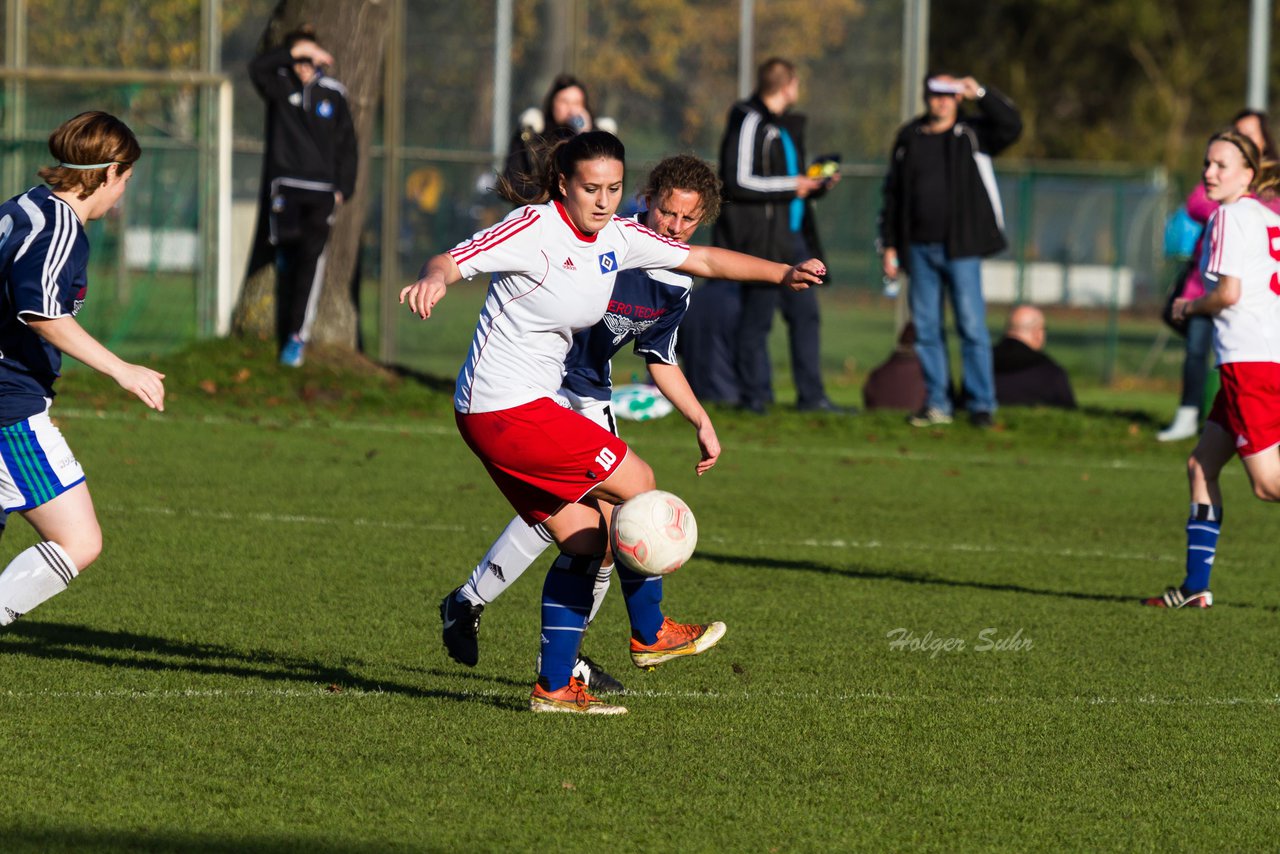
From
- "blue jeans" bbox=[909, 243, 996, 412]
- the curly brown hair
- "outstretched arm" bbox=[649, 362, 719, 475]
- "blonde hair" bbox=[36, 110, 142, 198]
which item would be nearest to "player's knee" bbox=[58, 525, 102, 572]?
"blonde hair" bbox=[36, 110, 142, 198]

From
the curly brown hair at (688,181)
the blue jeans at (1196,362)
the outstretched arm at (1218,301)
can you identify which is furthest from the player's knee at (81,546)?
the blue jeans at (1196,362)

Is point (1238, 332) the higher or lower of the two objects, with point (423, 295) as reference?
lower

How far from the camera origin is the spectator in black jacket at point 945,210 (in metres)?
13.0

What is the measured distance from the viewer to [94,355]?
5.41m

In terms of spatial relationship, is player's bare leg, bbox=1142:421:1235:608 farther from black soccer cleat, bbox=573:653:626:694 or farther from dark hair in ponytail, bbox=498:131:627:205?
dark hair in ponytail, bbox=498:131:627:205

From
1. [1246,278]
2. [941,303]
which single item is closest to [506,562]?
[1246,278]

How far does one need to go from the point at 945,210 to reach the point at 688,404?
24.0ft

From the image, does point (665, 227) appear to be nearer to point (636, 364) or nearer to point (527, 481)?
point (527, 481)

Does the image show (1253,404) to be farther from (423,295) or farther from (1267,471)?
(423,295)

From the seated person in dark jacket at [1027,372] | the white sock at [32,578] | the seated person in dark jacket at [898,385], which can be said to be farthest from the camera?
the seated person in dark jacket at [1027,372]

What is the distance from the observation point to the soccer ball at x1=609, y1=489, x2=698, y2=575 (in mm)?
5512

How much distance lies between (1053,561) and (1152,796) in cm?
416

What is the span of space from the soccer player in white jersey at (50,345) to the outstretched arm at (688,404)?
1.66 metres

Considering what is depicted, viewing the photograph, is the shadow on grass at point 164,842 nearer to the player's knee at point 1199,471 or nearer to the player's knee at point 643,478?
the player's knee at point 643,478
